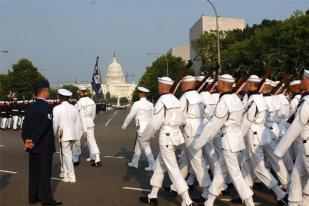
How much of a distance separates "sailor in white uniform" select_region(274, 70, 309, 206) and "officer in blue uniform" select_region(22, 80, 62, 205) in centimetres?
381

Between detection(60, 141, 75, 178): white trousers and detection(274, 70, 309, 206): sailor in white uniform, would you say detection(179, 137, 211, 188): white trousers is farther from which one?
detection(60, 141, 75, 178): white trousers

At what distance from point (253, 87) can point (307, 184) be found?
2.24m

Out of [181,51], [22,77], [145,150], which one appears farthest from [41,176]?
[181,51]

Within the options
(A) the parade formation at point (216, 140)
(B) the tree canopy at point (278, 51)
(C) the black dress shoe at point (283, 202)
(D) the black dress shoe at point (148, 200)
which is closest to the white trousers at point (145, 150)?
(A) the parade formation at point (216, 140)

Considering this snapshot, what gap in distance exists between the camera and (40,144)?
27.3ft

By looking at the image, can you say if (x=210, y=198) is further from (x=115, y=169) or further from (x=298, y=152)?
(x=115, y=169)

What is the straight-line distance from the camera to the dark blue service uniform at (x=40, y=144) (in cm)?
830

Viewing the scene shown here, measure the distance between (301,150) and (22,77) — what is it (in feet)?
258

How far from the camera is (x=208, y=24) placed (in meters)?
86.2

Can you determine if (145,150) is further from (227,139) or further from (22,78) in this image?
(22,78)

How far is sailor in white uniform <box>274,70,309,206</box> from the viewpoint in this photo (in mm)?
6715

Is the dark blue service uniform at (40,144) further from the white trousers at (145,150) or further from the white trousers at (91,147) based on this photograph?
the white trousers at (91,147)

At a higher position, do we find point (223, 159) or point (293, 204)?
point (223, 159)

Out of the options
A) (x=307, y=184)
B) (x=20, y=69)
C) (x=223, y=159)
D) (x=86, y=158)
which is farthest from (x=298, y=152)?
(x=20, y=69)
